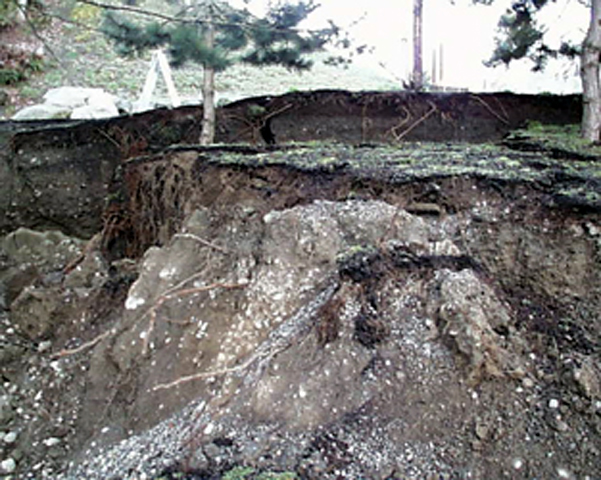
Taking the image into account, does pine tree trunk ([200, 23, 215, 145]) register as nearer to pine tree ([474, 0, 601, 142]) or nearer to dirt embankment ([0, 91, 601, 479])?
dirt embankment ([0, 91, 601, 479])

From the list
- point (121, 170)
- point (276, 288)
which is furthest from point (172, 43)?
point (276, 288)

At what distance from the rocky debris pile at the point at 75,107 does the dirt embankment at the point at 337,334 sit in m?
7.09

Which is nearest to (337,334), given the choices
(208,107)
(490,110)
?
(208,107)

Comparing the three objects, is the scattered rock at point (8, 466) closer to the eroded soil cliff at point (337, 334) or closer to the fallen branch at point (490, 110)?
→ the eroded soil cliff at point (337, 334)

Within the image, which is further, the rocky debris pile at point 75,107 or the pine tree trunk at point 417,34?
the rocky debris pile at point 75,107

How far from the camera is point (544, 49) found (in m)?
6.68

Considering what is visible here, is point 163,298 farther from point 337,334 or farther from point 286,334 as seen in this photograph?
point 337,334

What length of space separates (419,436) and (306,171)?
207 centimetres

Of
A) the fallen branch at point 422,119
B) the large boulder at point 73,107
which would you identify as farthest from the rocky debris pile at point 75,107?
the fallen branch at point 422,119

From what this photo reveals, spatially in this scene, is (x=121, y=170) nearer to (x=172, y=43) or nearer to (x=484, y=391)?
(x=172, y=43)

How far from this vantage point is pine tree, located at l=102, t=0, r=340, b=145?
5211mm

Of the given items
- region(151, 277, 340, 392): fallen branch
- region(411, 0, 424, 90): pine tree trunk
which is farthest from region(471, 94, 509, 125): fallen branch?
region(151, 277, 340, 392): fallen branch

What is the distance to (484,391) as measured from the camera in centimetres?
288

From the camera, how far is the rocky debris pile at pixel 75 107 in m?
10.6
